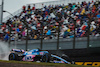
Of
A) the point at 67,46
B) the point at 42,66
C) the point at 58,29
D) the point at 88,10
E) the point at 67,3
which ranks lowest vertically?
the point at 42,66

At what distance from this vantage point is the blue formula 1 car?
38.5 feet

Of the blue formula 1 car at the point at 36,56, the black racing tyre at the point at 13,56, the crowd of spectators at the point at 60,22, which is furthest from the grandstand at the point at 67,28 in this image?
the black racing tyre at the point at 13,56

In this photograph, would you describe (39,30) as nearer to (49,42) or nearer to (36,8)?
(49,42)

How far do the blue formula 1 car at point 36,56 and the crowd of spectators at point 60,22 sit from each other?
97cm

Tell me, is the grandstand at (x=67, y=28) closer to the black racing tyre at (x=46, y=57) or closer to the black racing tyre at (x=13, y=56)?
the black racing tyre at (x=46, y=57)

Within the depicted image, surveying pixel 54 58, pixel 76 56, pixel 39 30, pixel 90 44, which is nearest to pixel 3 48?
pixel 39 30

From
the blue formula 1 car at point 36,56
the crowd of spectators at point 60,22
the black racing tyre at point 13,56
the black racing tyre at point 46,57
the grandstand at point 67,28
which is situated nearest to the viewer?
the grandstand at point 67,28

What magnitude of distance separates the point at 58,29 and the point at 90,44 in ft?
7.12

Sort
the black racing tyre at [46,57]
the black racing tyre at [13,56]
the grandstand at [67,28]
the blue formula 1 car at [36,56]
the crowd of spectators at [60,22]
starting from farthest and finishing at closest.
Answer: the black racing tyre at [13,56] < the black racing tyre at [46,57] < the blue formula 1 car at [36,56] < the crowd of spectators at [60,22] < the grandstand at [67,28]

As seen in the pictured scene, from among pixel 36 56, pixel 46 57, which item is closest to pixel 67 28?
pixel 46 57

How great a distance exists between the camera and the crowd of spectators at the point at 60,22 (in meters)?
10.7

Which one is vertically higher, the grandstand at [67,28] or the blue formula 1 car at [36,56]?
the grandstand at [67,28]

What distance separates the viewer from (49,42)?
41.5ft

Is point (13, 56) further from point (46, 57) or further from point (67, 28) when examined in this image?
point (67, 28)
